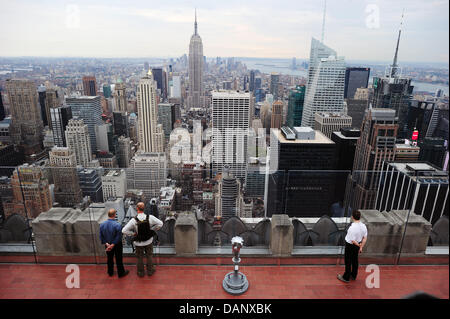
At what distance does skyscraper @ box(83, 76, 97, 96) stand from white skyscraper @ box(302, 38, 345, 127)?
167ft

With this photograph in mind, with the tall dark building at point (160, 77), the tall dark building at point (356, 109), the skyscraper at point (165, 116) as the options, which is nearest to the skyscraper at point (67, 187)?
A: the skyscraper at point (165, 116)

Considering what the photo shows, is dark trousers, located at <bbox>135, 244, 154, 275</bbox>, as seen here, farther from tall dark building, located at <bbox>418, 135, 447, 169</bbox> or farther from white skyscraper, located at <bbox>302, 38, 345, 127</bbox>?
white skyscraper, located at <bbox>302, 38, 345, 127</bbox>

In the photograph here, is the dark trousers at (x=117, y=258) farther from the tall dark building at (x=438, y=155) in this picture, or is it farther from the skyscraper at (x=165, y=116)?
the skyscraper at (x=165, y=116)

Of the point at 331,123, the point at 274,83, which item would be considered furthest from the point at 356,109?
the point at 274,83

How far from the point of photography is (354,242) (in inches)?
124

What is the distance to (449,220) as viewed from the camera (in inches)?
100

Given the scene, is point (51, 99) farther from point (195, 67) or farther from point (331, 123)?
point (331, 123)

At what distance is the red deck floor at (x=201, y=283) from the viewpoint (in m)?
3.11

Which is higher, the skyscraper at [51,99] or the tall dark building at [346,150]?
the skyscraper at [51,99]

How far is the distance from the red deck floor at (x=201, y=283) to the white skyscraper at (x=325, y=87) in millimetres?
64321

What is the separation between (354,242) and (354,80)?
8696 centimetres
